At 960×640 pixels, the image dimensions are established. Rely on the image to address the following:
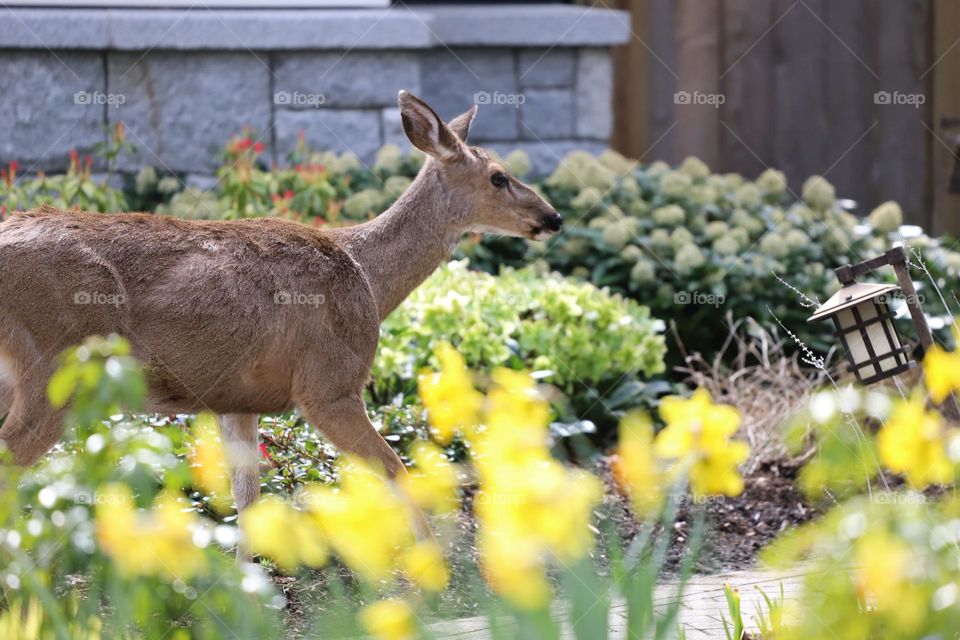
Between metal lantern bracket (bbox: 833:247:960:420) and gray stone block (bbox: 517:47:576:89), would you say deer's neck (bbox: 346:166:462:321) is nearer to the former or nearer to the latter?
metal lantern bracket (bbox: 833:247:960:420)

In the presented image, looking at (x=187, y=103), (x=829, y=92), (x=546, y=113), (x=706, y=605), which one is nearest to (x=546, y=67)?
(x=546, y=113)

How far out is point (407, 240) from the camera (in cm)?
446

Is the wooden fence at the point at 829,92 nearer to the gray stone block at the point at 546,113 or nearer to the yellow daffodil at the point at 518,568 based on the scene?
the gray stone block at the point at 546,113

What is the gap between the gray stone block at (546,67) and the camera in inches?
353

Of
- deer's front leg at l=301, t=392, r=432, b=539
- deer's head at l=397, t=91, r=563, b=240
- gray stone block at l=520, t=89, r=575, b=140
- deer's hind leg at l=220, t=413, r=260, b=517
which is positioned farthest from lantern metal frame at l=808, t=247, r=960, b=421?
gray stone block at l=520, t=89, r=575, b=140

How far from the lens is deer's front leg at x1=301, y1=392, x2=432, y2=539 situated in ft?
13.2

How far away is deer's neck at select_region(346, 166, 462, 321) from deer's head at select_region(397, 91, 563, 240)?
4 cm

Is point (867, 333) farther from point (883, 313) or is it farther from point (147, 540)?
point (147, 540)

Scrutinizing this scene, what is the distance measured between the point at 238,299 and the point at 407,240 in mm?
752

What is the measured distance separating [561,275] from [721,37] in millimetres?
3118

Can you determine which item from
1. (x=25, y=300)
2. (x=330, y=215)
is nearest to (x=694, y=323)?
(x=330, y=215)

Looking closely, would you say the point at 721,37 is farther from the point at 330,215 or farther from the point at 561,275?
the point at 330,215

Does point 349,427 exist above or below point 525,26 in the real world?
below

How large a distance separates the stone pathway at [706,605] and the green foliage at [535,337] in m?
1.48
